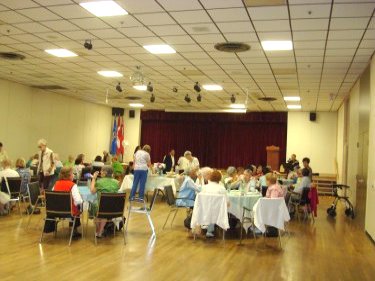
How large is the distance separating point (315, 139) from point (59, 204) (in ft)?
49.4

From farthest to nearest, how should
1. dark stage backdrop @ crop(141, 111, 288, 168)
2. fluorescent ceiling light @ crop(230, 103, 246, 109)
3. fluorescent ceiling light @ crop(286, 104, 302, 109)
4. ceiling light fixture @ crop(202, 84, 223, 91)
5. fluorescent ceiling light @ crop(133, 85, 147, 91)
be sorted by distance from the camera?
1. dark stage backdrop @ crop(141, 111, 288, 168)
2. fluorescent ceiling light @ crop(230, 103, 246, 109)
3. fluorescent ceiling light @ crop(286, 104, 302, 109)
4. fluorescent ceiling light @ crop(133, 85, 147, 91)
5. ceiling light fixture @ crop(202, 84, 223, 91)

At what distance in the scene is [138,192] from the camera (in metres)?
12.0

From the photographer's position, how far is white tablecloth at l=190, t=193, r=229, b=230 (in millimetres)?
7113

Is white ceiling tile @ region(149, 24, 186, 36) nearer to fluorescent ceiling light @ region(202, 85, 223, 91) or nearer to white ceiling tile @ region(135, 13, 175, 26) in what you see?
white ceiling tile @ region(135, 13, 175, 26)

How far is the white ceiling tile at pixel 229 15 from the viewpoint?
637cm

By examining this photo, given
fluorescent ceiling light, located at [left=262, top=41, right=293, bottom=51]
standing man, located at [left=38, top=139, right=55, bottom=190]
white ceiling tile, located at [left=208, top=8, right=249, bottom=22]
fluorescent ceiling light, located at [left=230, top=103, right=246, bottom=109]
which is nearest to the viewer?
white ceiling tile, located at [left=208, top=8, right=249, bottom=22]

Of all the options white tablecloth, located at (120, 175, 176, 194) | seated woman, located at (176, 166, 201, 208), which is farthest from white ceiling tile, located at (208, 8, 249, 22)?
white tablecloth, located at (120, 175, 176, 194)

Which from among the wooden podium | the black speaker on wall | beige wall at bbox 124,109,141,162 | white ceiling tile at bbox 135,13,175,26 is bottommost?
the wooden podium

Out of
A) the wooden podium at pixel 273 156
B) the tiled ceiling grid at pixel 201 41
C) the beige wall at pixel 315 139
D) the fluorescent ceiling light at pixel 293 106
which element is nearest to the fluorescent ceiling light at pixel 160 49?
the tiled ceiling grid at pixel 201 41

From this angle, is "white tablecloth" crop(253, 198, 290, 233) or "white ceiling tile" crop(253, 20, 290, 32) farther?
"white tablecloth" crop(253, 198, 290, 233)

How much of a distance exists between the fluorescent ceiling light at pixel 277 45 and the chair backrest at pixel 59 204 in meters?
4.51

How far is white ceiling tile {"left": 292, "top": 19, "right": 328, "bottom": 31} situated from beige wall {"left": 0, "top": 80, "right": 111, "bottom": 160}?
10.6 metres

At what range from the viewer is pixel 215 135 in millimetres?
22172

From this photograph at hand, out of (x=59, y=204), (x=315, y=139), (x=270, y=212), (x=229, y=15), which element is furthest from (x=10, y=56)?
(x=315, y=139)
